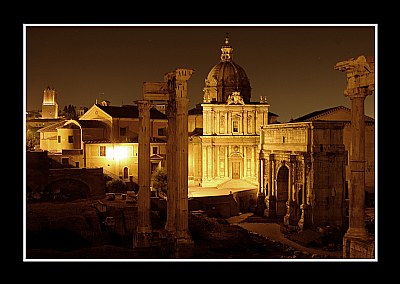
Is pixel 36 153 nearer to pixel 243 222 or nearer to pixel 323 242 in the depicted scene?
pixel 243 222

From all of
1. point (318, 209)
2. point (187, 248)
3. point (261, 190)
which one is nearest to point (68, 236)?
point (187, 248)

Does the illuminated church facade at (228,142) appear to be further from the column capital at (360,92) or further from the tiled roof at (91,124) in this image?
the column capital at (360,92)

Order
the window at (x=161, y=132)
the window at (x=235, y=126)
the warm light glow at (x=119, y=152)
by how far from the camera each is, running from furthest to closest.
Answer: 1. the window at (x=161, y=132)
2. the window at (x=235, y=126)
3. the warm light glow at (x=119, y=152)

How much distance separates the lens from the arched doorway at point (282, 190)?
3177 cm

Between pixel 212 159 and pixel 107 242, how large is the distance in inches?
771

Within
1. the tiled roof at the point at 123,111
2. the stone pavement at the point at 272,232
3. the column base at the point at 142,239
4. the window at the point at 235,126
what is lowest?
the stone pavement at the point at 272,232

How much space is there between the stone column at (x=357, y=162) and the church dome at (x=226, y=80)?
95.2 feet

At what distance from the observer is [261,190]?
33500 mm

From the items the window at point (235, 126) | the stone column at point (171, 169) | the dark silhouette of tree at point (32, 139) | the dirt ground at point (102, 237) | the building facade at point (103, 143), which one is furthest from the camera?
the dark silhouette of tree at point (32, 139)

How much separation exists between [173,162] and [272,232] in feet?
42.7

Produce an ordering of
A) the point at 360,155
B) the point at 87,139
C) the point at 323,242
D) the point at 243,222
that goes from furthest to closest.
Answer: the point at 87,139 < the point at 243,222 < the point at 323,242 < the point at 360,155

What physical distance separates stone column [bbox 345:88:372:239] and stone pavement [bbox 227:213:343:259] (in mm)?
9300

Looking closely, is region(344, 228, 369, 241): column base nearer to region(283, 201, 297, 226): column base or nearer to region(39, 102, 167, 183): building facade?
region(283, 201, 297, 226): column base

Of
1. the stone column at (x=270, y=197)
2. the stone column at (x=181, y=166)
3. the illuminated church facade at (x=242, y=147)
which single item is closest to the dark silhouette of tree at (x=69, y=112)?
the illuminated church facade at (x=242, y=147)
